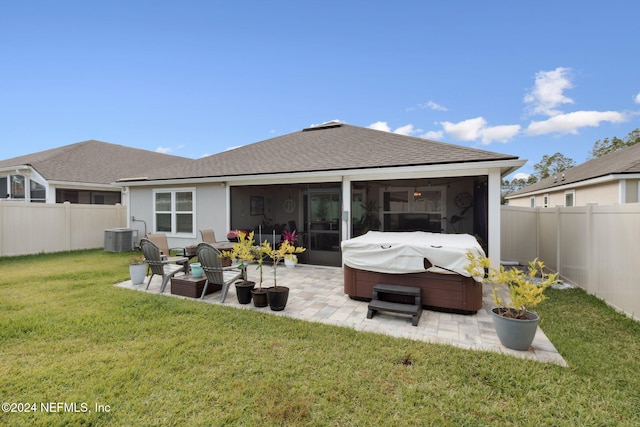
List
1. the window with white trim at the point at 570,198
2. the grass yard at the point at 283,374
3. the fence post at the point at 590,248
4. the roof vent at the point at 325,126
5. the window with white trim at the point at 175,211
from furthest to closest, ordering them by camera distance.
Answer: the window with white trim at the point at 570,198, the roof vent at the point at 325,126, the window with white trim at the point at 175,211, the fence post at the point at 590,248, the grass yard at the point at 283,374

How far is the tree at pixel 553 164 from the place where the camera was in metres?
35.8

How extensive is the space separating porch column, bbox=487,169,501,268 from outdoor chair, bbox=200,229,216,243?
757 centimetres

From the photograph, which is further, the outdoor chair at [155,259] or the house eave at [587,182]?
the house eave at [587,182]

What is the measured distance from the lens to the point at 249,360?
3.13 meters

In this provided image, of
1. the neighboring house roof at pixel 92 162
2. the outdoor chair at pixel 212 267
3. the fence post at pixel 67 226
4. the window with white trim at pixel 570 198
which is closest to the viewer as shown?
the outdoor chair at pixel 212 267

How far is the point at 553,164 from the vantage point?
36.6 m

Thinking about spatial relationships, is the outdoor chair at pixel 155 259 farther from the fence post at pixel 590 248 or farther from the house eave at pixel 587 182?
the house eave at pixel 587 182

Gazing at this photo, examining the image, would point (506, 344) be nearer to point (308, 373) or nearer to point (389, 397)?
point (389, 397)

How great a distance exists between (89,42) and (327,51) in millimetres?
7706

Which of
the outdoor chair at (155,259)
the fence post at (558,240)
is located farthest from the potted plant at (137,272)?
the fence post at (558,240)

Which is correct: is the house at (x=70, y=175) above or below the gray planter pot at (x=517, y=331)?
above

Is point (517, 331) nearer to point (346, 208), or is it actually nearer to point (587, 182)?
point (346, 208)

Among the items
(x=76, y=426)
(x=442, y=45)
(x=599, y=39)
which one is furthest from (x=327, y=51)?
(x=76, y=426)

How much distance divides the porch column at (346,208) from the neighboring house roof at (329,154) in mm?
514
